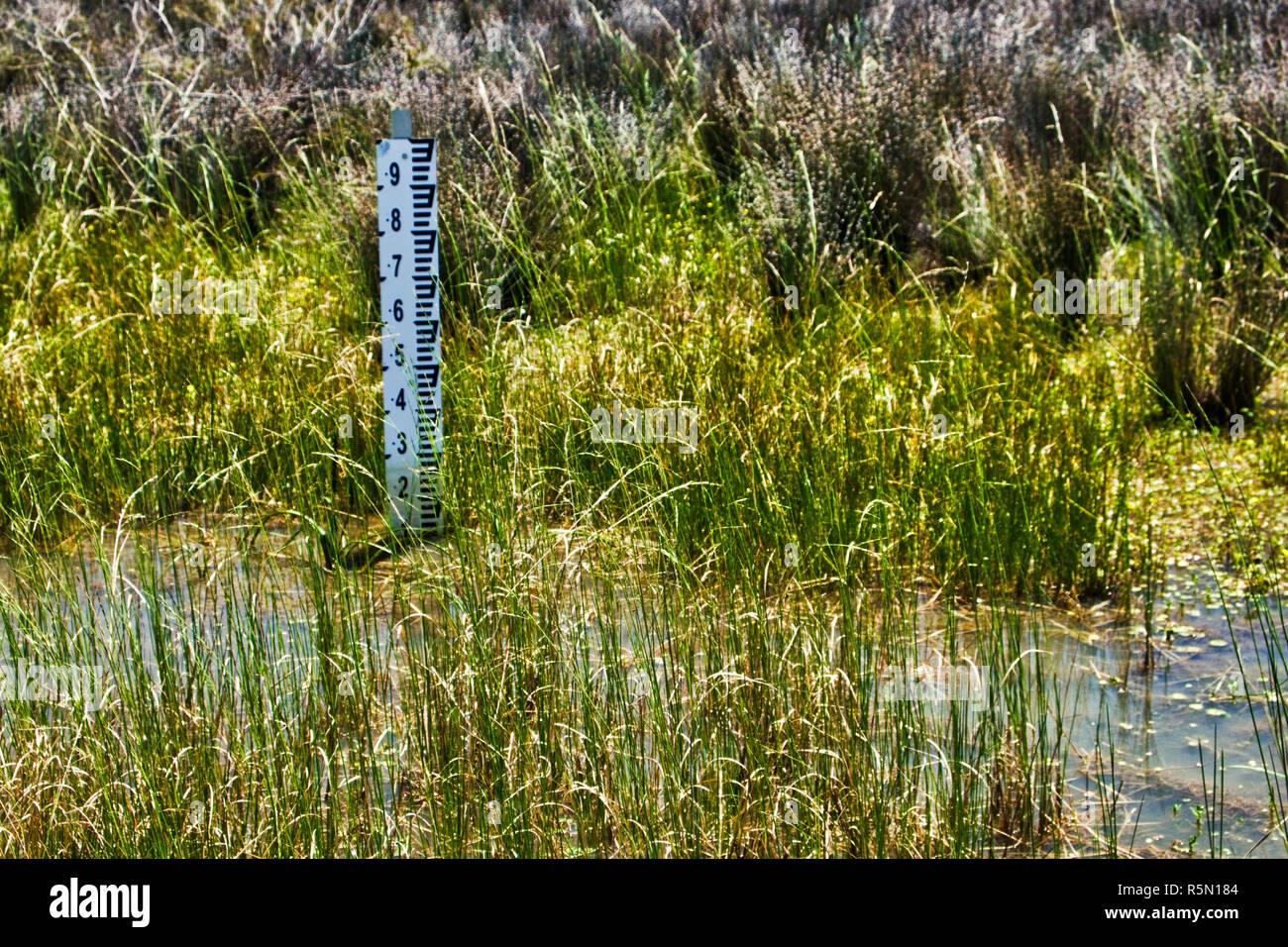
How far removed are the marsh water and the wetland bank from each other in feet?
0.07

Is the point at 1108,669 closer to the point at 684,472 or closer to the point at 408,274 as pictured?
the point at 684,472

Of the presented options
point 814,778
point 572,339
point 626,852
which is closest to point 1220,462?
point 572,339

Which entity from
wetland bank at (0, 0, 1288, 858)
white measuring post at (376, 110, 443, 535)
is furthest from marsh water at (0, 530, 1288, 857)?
white measuring post at (376, 110, 443, 535)

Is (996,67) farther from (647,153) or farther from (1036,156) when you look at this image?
(647,153)

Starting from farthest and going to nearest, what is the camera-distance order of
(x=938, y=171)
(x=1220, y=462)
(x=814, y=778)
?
(x=938, y=171) < (x=1220, y=462) < (x=814, y=778)

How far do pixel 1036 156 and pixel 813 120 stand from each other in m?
1.39

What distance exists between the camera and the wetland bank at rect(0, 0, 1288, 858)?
116 inches

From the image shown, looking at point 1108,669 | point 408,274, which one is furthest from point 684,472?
point 1108,669

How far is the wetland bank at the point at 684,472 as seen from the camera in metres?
2.96

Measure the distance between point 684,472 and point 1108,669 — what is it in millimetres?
1511

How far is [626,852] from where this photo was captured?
283cm

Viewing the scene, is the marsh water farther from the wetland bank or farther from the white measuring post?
the white measuring post

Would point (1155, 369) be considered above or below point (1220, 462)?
Answer: above

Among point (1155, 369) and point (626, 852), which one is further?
point (1155, 369)
